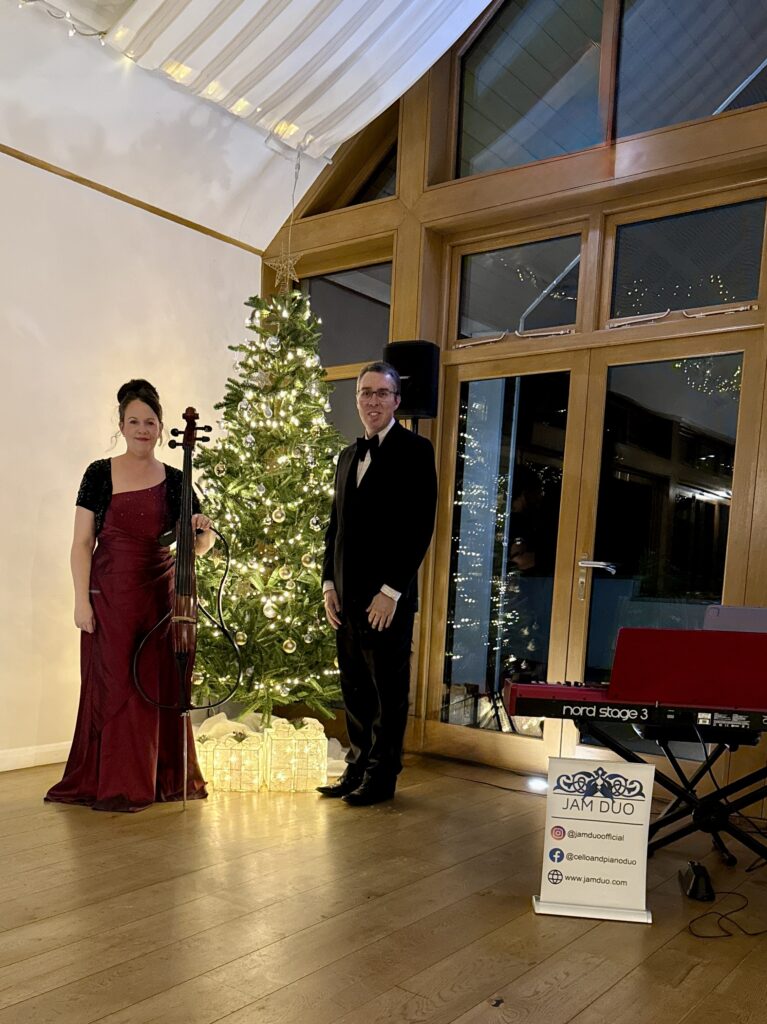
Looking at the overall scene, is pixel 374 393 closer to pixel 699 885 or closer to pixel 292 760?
pixel 292 760

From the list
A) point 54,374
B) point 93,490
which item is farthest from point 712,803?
point 54,374

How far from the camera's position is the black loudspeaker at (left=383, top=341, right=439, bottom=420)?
4.56 m

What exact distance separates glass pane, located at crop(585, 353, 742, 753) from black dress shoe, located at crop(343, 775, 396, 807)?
1.24 meters

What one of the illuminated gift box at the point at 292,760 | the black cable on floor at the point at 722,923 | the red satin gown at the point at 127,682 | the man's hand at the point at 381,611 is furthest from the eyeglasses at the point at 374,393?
the black cable on floor at the point at 722,923

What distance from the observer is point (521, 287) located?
4957mm

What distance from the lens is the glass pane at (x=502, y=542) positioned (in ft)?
15.7

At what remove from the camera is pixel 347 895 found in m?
2.89

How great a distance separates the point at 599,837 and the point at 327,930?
0.85 meters

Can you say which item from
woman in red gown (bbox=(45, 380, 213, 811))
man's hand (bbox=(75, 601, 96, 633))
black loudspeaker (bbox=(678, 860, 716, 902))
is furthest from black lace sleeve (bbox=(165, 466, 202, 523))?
black loudspeaker (bbox=(678, 860, 716, 902))

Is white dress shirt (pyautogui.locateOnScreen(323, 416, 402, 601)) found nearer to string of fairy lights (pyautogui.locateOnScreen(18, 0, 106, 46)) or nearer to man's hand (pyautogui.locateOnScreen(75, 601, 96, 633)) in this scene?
man's hand (pyautogui.locateOnScreen(75, 601, 96, 633))

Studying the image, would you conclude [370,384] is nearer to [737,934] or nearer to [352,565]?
[352,565]

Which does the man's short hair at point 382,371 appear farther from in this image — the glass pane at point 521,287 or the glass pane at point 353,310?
the glass pane at point 353,310

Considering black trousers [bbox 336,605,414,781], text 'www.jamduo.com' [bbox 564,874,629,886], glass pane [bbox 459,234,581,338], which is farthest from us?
glass pane [bbox 459,234,581,338]

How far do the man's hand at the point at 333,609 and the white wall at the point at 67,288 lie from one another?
156 centimetres
